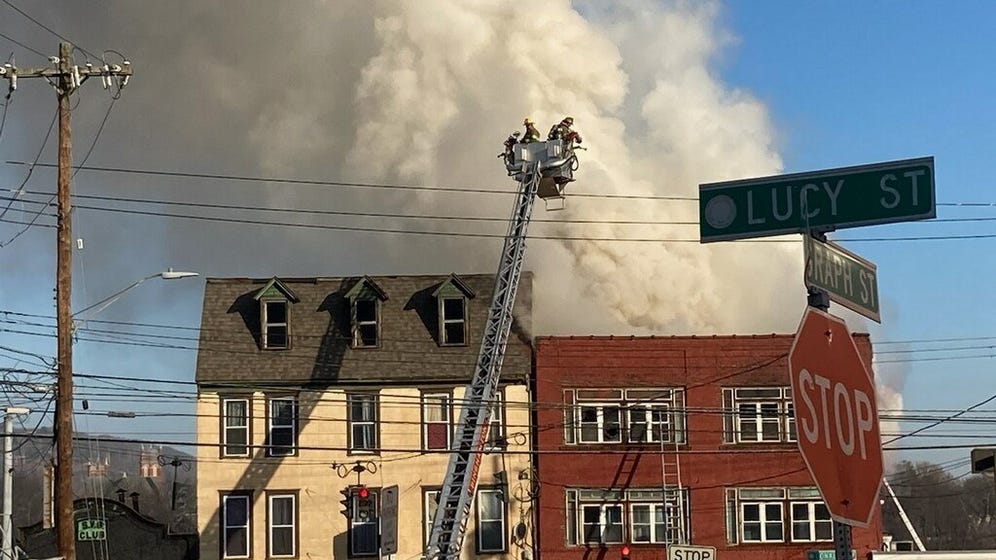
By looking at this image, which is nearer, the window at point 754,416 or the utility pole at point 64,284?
the utility pole at point 64,284

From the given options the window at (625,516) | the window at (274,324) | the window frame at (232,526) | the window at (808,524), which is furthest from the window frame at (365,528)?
the window at (808,524)

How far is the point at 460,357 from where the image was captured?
42.2 meters

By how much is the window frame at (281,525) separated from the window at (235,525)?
1.96ft

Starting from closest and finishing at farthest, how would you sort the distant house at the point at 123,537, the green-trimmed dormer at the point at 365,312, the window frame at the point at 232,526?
the window frame at the point at 232,526
the green-trimmed dormer at the point at 365,312
the distant house at the point at 123,537

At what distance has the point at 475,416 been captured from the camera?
38750 mm

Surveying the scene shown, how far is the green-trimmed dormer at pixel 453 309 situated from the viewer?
42594mm

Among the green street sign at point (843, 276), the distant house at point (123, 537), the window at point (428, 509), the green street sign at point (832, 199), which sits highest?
the green street sign at point (832, 199)

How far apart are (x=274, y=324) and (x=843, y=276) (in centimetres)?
3623

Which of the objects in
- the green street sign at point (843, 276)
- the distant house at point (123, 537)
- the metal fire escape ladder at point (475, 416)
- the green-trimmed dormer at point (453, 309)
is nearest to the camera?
the green street sign at point (843, 276)

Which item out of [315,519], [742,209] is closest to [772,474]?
[315,519]

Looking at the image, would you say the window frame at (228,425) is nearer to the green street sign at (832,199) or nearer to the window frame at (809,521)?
the window frame at (809,521)

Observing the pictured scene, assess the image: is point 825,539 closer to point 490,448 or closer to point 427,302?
point 490,448

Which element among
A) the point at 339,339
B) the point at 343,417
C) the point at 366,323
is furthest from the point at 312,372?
the point at 366,323

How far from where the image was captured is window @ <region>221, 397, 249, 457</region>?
41562 mm
